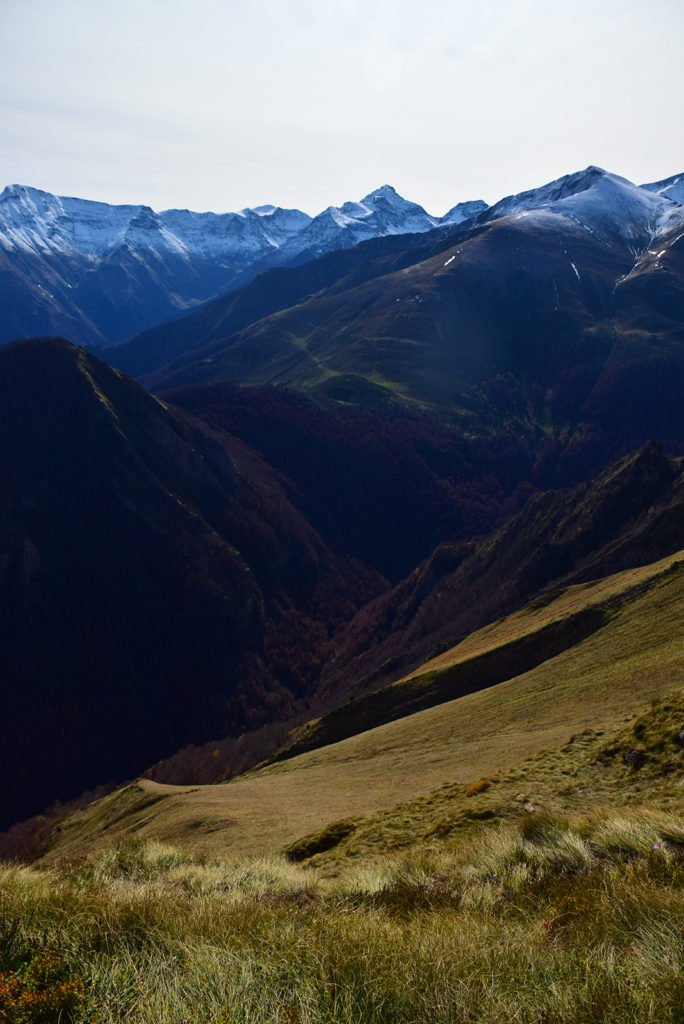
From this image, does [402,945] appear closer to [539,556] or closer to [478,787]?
[478,787]

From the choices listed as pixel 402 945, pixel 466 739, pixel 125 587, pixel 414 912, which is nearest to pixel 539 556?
pixel 466 739

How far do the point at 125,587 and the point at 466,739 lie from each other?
11747 cm

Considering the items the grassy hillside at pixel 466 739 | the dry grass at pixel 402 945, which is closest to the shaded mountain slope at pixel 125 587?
the grassy hillside at pixel 466 739

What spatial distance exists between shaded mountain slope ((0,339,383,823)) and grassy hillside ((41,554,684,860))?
241 feet

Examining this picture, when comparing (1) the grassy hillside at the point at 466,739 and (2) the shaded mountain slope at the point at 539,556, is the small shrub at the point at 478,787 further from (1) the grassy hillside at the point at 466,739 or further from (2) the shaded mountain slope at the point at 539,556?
(2) the shaded mountain slope at the point at 539,556

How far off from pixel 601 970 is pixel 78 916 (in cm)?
519

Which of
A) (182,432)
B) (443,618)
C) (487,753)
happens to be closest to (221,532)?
(182,432)

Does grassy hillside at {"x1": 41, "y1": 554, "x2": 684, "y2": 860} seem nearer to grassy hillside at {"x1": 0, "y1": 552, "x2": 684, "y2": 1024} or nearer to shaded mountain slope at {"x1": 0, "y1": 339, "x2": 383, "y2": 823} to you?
grassy hillside at {"x1": 0, "y1": 552, "x2": 684, "y2": 1024}

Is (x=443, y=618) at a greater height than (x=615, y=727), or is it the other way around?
(x=615, y=727)

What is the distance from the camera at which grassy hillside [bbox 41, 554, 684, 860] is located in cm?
2041

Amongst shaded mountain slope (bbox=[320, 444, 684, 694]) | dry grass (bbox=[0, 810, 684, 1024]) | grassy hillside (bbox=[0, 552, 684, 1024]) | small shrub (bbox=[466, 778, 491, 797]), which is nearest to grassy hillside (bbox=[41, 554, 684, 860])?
grassy hillside (bbox=[0, 552, 684, 1024])

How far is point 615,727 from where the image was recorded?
A: 17531 millimetres

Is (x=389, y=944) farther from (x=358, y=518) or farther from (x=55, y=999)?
(x=358, y=518)

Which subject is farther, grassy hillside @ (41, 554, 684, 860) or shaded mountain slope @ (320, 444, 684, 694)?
shaded mountain slope @ (320, 444, 684, 694)
